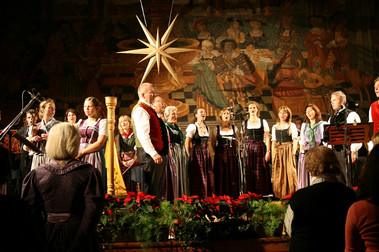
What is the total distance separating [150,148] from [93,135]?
0.66m

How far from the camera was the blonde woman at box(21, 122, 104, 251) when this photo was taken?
240cm

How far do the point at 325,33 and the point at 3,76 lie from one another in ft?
24.1

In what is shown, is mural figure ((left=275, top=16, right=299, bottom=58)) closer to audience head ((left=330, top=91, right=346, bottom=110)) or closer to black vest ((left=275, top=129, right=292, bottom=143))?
black vest ((left=275, top=129, right=292, bottom=143))

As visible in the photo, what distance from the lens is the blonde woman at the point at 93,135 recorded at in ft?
15.6

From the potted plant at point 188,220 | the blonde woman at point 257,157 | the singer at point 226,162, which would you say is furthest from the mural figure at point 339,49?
the potted plant at point 188,220

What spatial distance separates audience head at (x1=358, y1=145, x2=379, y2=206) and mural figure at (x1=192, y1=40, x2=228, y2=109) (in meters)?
7.99

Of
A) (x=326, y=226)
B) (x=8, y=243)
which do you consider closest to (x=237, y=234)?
(x=326, y=226)

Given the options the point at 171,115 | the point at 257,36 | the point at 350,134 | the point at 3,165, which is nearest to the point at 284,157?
the point at 171,115

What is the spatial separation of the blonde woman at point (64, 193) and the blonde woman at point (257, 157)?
17.3 ft

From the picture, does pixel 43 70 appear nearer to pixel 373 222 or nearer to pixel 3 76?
pixel 3 76

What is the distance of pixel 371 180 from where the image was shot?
1651 mm

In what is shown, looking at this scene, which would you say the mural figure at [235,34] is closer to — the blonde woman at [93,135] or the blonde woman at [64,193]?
the blonde woman at [93,135]

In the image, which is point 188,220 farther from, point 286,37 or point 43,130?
point 286,37

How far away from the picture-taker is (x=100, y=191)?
2.42 m
